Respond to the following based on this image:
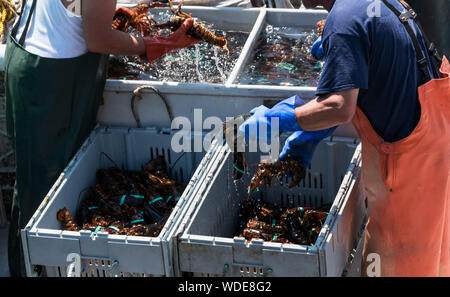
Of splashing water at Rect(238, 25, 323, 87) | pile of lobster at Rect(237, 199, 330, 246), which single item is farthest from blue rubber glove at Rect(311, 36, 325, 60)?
pile of lobster at Rect(237, 199, 330, 246)

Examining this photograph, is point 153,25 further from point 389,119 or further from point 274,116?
point 389,119

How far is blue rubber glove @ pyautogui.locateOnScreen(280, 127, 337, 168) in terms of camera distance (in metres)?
3.90

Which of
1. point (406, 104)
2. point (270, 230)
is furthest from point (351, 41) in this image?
point (270, 230)

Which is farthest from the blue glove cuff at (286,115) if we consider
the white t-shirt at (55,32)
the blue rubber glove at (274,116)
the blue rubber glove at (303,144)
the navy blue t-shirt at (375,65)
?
the white t-shirt at (55,32)

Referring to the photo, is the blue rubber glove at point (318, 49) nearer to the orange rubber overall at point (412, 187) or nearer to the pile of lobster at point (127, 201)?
the orange rubber overall at point (412, 187)

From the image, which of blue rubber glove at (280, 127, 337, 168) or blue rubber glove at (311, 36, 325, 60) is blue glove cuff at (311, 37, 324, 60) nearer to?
blue rubber glove at (311, 36, 325, 60)

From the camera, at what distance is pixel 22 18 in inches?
163

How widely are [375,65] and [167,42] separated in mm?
1465

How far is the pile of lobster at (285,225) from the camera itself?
400 cm

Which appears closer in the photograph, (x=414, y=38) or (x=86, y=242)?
(x=414, y=38)

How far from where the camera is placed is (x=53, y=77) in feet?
13.3

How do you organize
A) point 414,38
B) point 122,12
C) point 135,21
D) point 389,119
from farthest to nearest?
point 135,21 → point 122,12 → point 389,119 → point 414,38

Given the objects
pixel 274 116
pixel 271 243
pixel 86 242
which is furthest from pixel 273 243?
pixel 86 242

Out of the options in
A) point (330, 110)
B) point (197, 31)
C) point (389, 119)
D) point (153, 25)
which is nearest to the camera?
point (330, 110)
